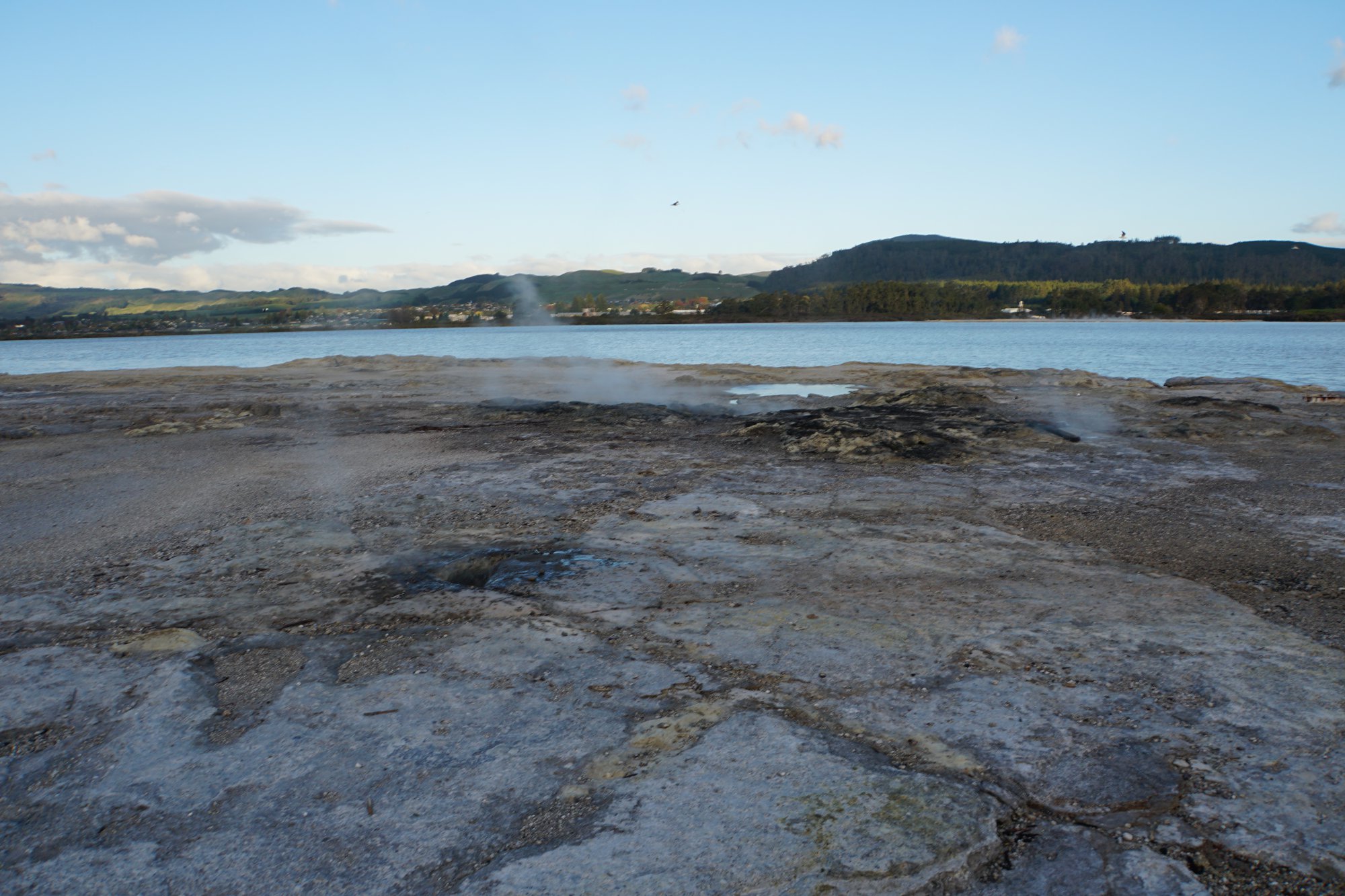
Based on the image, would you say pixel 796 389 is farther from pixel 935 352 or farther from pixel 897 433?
pixel 935 352

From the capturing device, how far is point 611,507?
7.20m

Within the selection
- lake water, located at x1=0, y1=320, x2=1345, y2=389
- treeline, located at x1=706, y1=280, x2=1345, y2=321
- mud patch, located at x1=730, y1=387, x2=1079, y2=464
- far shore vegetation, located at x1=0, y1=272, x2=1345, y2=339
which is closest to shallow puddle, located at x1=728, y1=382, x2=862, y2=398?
mud patch, located at x1=730, y1=387, x2=1079, y2=464

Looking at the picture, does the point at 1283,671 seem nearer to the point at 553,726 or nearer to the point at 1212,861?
the point at 1212,861

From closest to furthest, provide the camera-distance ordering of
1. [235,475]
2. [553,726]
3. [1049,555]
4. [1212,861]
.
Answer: [1212,861], [553,726], [1049,555], [235,475]

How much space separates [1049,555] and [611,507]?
349cm

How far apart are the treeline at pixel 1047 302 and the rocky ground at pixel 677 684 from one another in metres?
115

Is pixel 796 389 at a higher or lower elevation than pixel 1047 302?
lower

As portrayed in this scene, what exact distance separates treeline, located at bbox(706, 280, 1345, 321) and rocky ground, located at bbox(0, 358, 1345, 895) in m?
115

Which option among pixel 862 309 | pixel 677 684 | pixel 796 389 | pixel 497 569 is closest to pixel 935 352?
pixel 796 389

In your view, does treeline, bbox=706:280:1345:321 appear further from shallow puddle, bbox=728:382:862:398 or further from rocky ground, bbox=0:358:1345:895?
rocky ground, bbox=0:358:1345:895

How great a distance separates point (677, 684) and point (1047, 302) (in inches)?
5545

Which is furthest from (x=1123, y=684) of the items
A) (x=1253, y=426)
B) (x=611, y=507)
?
(x=1253, y=426)

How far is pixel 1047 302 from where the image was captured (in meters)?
129

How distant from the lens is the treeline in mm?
108812
